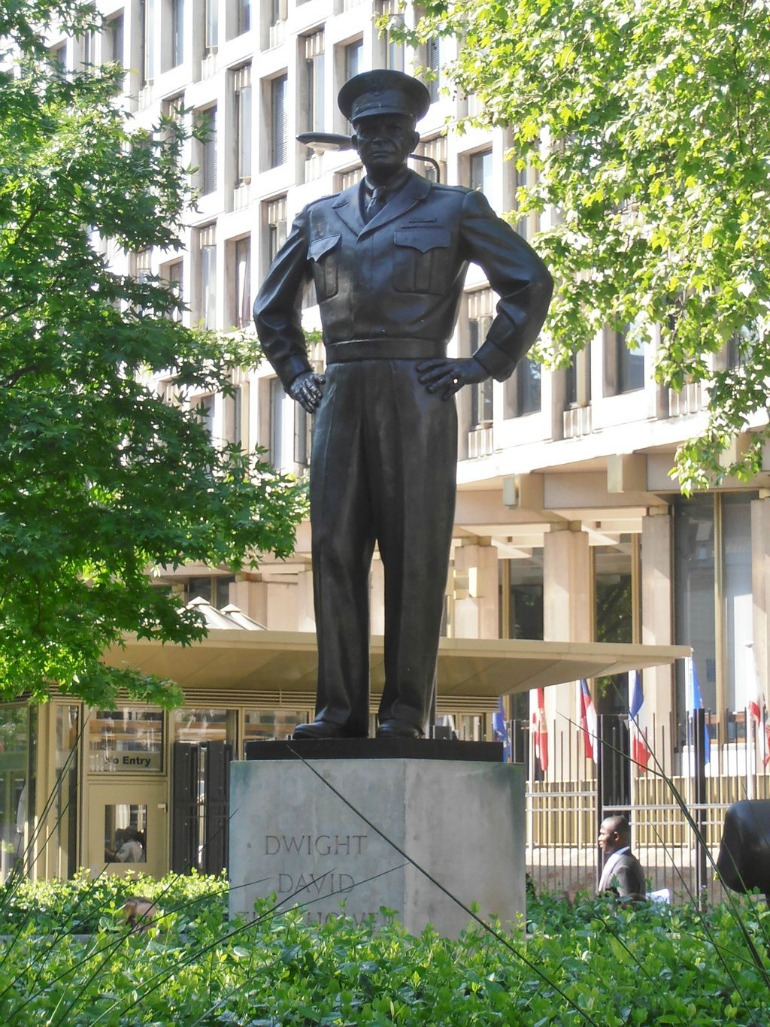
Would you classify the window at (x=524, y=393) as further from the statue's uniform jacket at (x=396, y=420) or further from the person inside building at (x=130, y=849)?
the statue's uniform jacket at (x=396, y=420)

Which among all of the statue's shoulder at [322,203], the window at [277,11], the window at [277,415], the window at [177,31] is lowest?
the statue's shoulder at [322,203]

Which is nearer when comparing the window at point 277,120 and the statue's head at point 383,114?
the statue's head at point 383,114

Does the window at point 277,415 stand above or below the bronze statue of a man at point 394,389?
above

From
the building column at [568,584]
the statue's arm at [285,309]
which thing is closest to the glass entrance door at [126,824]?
the statue's arm at [285,309]

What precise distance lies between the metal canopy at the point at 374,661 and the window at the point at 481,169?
15.9m

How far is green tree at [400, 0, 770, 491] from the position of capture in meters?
16.8

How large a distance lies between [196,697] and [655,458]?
14.1 metres

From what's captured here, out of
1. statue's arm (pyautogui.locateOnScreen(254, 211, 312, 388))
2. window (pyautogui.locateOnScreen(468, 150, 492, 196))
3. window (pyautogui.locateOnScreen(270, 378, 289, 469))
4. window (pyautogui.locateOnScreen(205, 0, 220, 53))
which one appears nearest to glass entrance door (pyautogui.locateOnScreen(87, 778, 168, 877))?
statue's arm (pyautogui.locateOnScreen(254, 211, 312, 388))

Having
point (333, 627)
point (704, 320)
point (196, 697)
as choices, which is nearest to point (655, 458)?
point (196, 697)

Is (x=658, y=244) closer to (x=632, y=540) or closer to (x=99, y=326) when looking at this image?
(x=99, y=326)

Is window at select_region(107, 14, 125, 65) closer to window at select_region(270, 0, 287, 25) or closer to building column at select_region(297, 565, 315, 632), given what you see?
window at select_region(270, 0, 287, 25)

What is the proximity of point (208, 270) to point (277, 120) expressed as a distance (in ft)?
14.4

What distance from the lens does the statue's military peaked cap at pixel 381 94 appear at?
287 inches

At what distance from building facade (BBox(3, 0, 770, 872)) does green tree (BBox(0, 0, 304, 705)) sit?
518 centimetres
